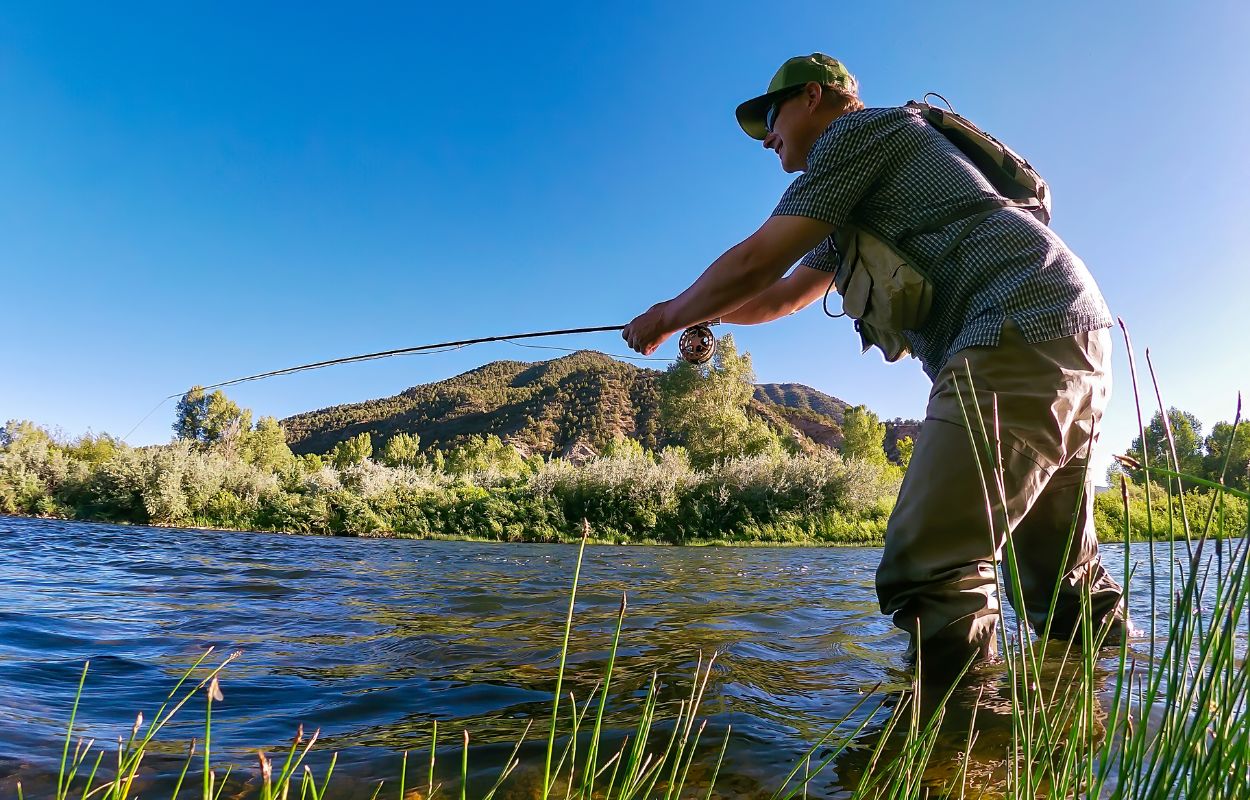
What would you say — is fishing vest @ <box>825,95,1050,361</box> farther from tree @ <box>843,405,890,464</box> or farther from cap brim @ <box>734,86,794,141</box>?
tree @ <box>843,405,890,464</box>

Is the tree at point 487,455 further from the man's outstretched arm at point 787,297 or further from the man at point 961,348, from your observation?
the man at point 961,348

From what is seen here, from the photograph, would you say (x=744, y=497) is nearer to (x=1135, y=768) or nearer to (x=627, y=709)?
(x=627, y=709)

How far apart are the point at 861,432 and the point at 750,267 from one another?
48.4 meters

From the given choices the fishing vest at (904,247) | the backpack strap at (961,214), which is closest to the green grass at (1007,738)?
the fishing vest at (904,247)

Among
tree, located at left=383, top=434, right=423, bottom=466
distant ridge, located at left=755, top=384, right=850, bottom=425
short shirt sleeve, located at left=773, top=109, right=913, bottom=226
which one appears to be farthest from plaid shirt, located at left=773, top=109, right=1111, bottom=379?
distant ridge, located at left=755, top=384, right=850, bottom=425

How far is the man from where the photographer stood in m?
2.27

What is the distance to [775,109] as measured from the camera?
9.73 feet

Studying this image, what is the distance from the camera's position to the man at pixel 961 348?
2.27 m

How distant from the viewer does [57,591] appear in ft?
16.6

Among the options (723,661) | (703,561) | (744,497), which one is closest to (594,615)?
(723,661)

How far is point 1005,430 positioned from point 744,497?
1762cm

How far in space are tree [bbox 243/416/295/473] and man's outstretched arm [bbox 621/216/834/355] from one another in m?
64.1

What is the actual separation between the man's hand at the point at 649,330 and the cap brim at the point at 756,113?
3.06 ft

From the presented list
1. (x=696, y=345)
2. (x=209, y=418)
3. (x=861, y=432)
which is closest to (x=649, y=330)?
(x=696, y=345)
